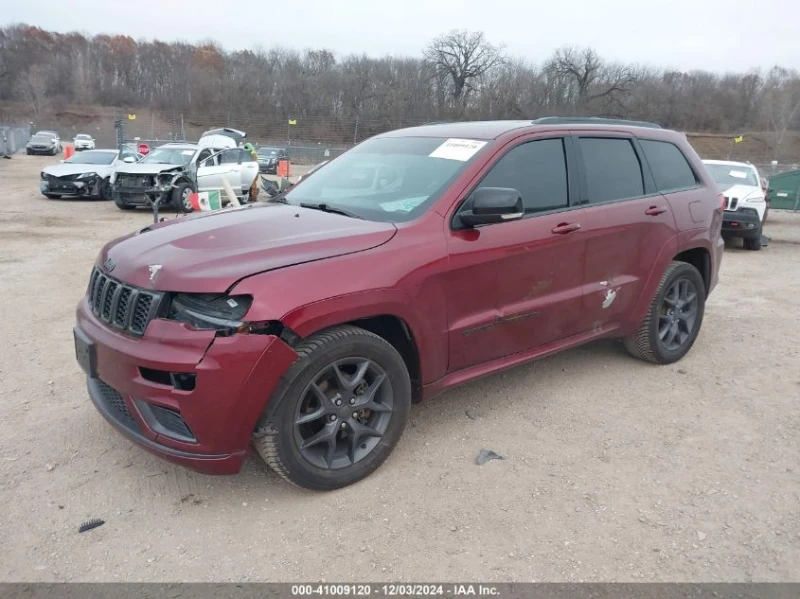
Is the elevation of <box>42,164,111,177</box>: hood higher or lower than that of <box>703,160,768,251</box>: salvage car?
lower

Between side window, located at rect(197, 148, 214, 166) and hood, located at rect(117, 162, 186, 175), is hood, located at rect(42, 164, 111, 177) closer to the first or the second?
hood, located at rect(117, 162, 186, 175)

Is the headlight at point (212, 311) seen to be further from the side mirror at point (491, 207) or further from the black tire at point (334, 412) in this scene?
the side mirror at point (491, 207)

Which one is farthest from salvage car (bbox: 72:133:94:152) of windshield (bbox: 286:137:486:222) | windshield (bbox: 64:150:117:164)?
windshield (bbox: 286:137:486:222)

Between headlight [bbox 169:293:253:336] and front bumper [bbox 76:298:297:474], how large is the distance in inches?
1.8

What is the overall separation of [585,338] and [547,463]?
3.72ft

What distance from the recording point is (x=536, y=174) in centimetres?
377

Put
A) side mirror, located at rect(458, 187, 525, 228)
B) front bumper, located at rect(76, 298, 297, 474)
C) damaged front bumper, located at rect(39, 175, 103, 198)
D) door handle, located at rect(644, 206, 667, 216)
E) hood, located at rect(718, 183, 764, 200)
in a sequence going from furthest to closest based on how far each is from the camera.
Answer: damaged front bumper, located at rect(39, 175, 103, 198), hood, located at rect(718, 183, 764, 200), door handle, located at rect(644, 206, 667, 216), side mirror, located at rect(458, 187, 525, 228), front bumper, located at rect(76, 298, 297, 474)

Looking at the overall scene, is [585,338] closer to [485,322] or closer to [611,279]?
[611,279]

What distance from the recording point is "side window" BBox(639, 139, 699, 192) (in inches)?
180

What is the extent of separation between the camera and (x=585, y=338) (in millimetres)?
4156

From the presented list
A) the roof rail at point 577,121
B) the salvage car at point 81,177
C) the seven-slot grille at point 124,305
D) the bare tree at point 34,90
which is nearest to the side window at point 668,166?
the roof rail at point 577,121

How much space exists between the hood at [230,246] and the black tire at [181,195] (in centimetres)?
1131

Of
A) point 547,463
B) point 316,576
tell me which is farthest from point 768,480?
point 316,576

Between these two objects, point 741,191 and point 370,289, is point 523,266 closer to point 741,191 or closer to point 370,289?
point 370,289
